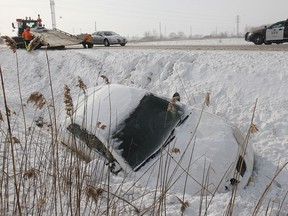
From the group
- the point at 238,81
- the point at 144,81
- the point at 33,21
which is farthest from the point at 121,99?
the point at 33,21

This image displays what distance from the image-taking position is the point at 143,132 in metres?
4.82

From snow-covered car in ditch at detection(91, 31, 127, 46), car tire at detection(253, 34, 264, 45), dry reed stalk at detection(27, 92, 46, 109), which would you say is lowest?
dry reed stalk at detection(27, 92, 46, 109)

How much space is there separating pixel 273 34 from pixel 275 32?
0.15m

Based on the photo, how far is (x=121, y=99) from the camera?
5.12 meters

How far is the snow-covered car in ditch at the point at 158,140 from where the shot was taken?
4.35 m

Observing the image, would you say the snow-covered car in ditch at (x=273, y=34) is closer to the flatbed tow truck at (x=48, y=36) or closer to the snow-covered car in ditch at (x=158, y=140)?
the flatbed tow truck at (x=48, y=36)

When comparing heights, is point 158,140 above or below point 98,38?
below

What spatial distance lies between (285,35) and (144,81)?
10.5 metres

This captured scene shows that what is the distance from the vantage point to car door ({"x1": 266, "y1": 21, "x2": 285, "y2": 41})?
1703 cm

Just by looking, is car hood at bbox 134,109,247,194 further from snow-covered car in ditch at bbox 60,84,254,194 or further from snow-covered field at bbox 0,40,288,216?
snow-covered field at bbox 0,40,288,216

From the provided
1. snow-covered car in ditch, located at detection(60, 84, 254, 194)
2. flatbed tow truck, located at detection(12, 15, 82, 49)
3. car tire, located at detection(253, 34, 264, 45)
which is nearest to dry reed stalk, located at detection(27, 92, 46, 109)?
snow-covered car in ditch, located at detection(60, 84, 254, 194)

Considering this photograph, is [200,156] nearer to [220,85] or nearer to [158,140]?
[158,140]

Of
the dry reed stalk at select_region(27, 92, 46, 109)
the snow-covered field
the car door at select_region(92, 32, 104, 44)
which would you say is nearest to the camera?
the dry reed stalk at select_region(27, 92, 46, 109)

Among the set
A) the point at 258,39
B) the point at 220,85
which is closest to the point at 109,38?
the point at 258,39
